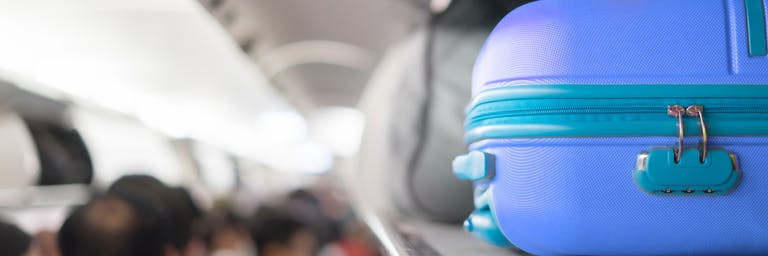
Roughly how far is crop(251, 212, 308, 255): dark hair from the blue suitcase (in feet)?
12.6

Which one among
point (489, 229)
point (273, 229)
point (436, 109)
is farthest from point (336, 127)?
point (489, 229)

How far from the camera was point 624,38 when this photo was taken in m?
0.73

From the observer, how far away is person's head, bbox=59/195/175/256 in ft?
9.72

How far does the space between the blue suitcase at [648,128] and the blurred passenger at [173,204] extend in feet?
9.99

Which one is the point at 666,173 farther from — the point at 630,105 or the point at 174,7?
the point at 174,7

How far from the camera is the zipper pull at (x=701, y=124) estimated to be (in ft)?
2.32

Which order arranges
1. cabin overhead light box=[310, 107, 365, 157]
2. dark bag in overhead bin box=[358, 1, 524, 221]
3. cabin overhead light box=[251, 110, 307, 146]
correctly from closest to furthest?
1. dark bag in overhead bin box=[358, 1, 524, 221]
2. cabin overhead light box=[251, 110, 307, 146]
3. cabin overhead light box=[310, 107, 365, 157]

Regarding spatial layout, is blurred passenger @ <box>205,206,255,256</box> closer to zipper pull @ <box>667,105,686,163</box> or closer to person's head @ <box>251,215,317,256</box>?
person's head @ <box>251,215,317,256</box>

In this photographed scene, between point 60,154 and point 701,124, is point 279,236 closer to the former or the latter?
point 60,154

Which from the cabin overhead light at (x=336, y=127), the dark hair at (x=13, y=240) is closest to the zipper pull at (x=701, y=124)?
the dark hair at (x=13, y=240)

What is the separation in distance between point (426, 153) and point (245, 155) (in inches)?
387

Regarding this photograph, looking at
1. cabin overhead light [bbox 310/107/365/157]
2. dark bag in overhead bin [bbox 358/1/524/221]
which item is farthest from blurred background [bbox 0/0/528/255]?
cabin overhead light [bbox 310/107/365/157]

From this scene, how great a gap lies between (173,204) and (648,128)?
3.56 meters

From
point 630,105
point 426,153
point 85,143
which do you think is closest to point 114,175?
point 85,143
